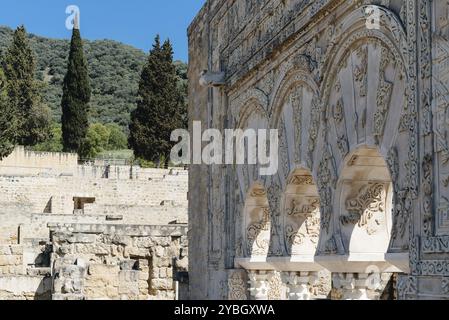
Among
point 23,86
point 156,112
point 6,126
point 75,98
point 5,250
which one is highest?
point 23,86

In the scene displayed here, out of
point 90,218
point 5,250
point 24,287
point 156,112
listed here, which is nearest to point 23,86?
point 156,112

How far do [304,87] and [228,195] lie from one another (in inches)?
108

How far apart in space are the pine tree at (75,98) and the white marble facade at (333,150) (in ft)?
81.3

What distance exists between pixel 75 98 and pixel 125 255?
24986 mm

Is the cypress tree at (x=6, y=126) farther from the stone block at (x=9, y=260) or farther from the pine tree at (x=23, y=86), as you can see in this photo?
the stone block at (x=9, y=260)

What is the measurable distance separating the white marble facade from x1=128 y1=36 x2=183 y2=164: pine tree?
931 inches

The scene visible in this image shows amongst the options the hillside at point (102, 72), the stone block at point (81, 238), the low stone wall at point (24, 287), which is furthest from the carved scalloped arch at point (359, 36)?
the hillside at point (102, 72)

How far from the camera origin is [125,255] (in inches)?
403

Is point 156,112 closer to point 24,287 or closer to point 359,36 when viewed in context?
point 24,287

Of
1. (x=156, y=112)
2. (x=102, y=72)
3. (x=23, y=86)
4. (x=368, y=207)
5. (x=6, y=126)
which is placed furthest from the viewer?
(x=102, y=72)

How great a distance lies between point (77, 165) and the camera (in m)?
33.2

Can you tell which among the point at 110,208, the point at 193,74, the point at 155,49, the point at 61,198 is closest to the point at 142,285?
the point at 193,74

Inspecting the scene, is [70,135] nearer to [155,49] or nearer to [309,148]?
[155,49]

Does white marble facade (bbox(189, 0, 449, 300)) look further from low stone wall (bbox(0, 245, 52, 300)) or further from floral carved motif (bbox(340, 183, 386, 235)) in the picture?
low stone wall (bbox(0, 245, 52, 300))
